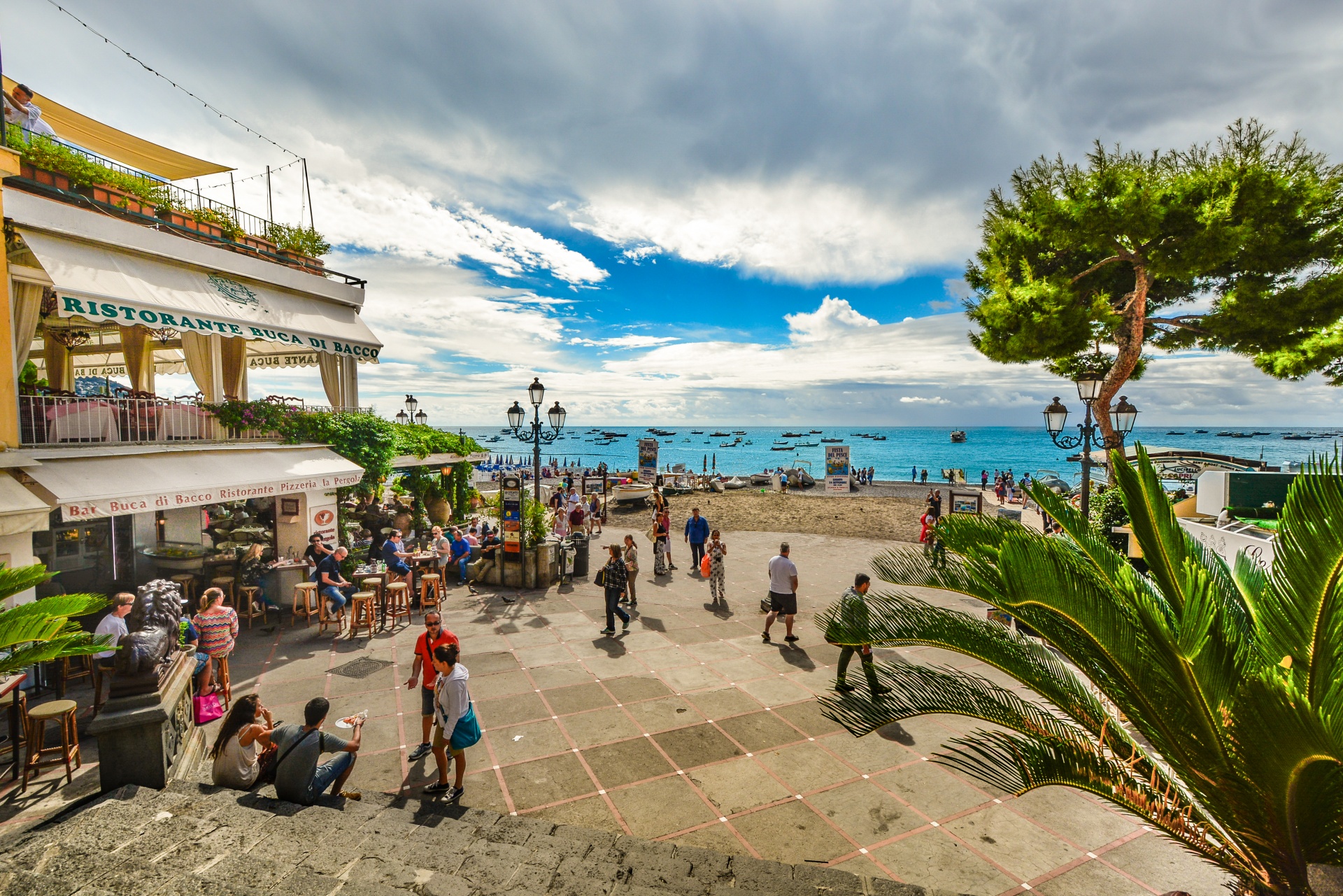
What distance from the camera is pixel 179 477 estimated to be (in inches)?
372

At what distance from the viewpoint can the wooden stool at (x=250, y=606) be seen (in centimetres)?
972

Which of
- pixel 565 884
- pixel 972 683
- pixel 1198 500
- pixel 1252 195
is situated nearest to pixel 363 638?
pixel 565 884

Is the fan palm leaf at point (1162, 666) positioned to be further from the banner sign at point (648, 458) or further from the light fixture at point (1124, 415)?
the banner sign at point (648, 458)

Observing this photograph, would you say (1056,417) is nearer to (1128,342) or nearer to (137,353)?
(1128,342)

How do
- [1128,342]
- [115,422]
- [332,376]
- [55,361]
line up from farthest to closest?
[332,376]
[1128,342]
[55,361]
[115,422]

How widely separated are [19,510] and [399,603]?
4.91 m

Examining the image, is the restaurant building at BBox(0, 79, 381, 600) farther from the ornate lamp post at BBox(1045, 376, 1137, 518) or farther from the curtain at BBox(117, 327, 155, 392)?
the ornate lamp post at BBox(1045, 376, 1137, 518)

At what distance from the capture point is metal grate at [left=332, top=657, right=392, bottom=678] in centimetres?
778

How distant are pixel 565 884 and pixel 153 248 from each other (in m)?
12.6

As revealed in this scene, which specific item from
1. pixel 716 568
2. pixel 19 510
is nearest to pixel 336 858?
pixel 19 510

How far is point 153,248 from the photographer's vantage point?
10.2 meters

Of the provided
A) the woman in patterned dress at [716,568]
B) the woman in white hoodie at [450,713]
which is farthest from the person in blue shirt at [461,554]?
the woman in white hoodie at [450,713]

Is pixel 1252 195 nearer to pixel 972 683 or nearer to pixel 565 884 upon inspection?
pixel 972 683

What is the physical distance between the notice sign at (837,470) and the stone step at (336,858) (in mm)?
23527
